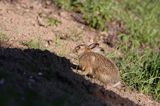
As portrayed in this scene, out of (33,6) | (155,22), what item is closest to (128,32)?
(155,22)

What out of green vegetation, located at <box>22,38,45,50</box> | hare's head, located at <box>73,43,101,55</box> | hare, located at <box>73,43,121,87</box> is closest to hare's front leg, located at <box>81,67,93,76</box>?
hare, located at <box>73,43,121,87</box>

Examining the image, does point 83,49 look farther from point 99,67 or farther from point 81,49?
point 99,67

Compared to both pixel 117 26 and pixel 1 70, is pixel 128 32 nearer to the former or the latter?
pixel 117 26

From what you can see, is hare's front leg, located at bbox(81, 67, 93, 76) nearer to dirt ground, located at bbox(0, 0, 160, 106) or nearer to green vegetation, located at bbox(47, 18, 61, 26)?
dirt ground, located at bbox(0, 0, 160, 106)

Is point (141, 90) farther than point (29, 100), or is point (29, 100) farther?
point (141, 90)

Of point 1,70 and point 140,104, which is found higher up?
point 1,70

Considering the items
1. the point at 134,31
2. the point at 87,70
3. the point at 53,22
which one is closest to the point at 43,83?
the point at 87,70
